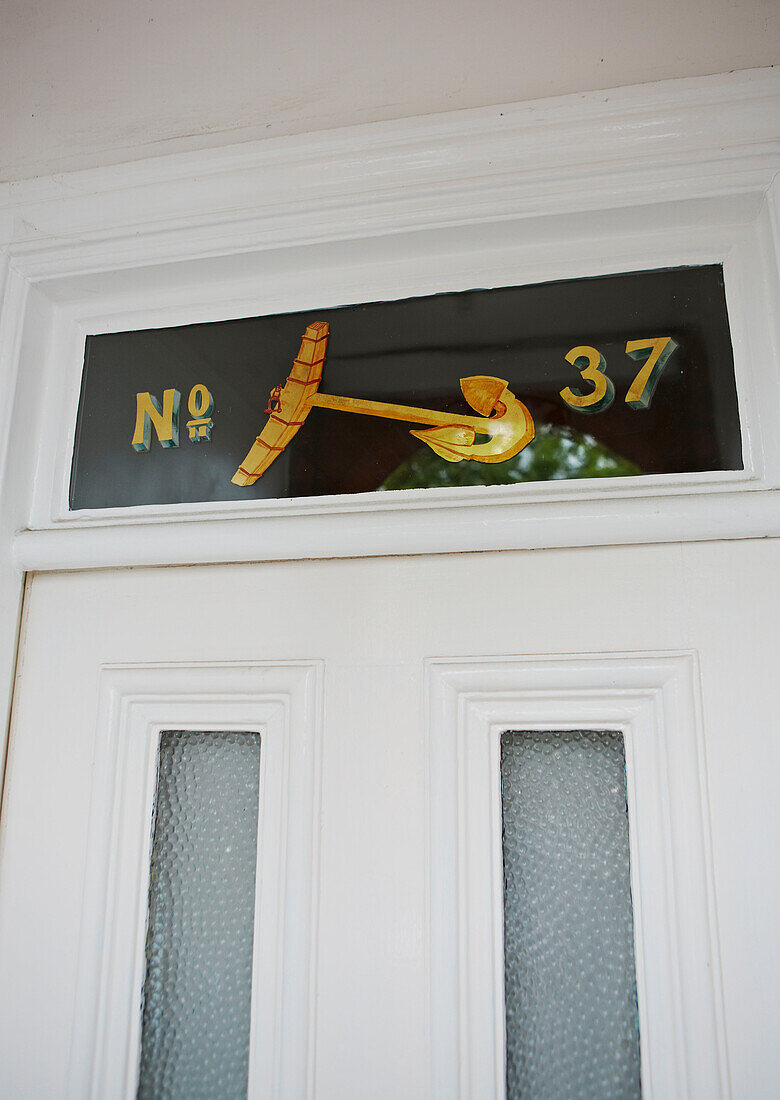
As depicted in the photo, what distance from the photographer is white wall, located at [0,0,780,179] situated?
88 centimetres

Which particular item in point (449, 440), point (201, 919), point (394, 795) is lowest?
A: point (201, 919)

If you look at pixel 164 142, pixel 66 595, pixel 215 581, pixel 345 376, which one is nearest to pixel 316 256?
pixel 345 376

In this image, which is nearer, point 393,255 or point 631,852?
point 631,852

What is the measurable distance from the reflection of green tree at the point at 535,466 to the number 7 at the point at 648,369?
0.21ft

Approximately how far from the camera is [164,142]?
991 mm

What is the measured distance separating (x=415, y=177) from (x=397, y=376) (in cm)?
22

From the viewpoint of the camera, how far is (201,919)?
0.86 m

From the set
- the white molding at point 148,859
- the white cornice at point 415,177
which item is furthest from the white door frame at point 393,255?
the white molding at point 148,859

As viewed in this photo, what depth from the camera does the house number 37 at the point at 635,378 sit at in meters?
0.87

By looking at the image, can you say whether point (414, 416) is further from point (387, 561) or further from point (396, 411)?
point (387, 561)

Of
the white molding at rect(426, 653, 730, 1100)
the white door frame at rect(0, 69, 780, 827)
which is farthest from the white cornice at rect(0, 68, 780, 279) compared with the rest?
the white molding at rect(426, 653, 730, 1100)

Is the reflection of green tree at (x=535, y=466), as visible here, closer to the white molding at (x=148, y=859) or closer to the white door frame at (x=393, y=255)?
the white door frame at (x=393, y=255)

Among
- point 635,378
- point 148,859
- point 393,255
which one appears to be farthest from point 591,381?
point 148,859

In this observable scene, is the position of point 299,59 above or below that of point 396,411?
above
